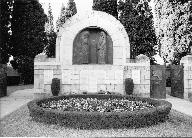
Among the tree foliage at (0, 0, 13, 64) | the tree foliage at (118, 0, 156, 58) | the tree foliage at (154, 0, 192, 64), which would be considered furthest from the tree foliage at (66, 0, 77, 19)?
the tree foliage at (154, 0, 192, 64)

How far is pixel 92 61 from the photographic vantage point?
53.7 feet

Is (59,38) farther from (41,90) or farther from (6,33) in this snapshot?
(6,33)

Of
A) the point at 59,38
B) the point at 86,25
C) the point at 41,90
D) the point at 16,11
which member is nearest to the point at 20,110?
the point at 41,90

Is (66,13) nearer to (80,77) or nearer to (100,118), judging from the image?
(80,77)

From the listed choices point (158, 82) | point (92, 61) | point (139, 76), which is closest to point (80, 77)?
point (92, 61)

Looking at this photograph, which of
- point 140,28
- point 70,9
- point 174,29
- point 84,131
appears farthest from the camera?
point 70,9

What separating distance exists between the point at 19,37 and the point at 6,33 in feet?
4.38

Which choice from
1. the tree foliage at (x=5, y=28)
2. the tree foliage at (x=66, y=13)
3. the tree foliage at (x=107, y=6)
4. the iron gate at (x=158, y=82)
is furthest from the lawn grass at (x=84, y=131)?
the tree foliage at (x=66, y=13)

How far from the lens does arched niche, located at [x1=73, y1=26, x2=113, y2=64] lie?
52.6ft

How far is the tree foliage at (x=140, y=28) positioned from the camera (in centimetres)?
2472

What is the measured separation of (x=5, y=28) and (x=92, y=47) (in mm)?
13278

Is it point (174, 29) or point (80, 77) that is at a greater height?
point (174, 29)

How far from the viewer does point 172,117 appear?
32.8ft

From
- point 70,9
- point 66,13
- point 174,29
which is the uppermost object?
point 70,9
